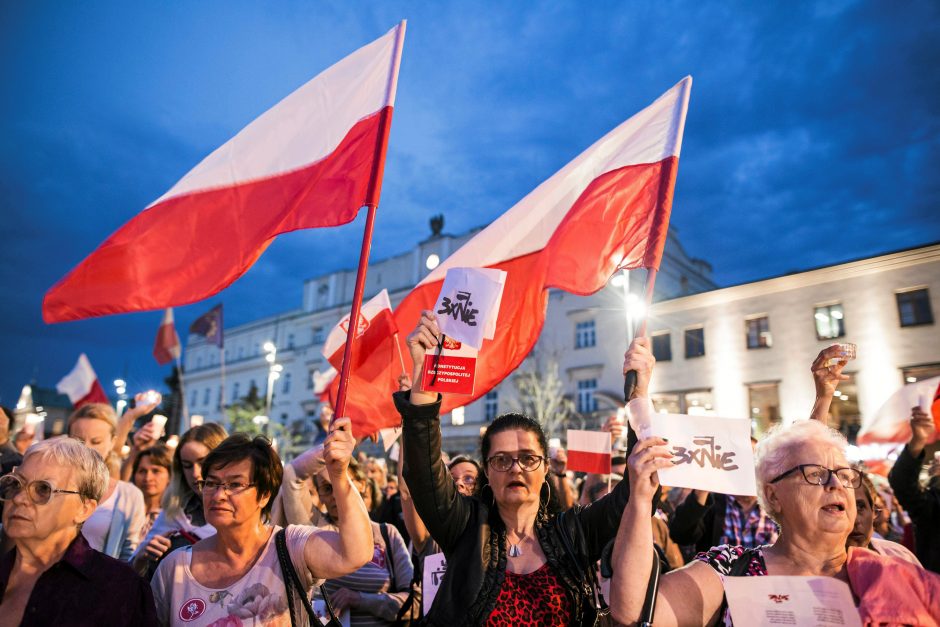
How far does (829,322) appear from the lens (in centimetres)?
2797

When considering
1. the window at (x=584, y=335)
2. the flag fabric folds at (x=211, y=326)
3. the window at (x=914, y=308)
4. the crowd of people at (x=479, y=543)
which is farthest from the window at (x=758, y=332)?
the crowd of people at (x=479, y=543)

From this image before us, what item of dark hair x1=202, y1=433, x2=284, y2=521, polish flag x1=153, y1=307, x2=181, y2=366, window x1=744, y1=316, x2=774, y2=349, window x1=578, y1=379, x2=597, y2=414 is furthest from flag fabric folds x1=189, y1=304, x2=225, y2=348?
window x1=744, y1=316, x2=774, y2=349

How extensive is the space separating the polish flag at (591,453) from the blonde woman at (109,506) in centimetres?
360

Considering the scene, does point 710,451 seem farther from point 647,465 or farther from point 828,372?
point 828,372

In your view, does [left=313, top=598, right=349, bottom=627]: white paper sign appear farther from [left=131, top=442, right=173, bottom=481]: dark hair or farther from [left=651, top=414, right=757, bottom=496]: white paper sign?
[left=651, top=414, right=757, bottom=496]: white paper sign

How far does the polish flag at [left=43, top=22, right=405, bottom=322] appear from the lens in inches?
163

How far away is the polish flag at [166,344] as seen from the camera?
1251 centimetres

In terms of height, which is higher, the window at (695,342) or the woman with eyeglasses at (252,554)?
the window at (695,342)

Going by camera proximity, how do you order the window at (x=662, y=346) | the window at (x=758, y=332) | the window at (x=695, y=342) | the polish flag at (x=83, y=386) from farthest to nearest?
the window at (x=662, y=346), the window at (x=695, y=342), the window at (x=758, y=332), the polish flag at (x=83, y=386)

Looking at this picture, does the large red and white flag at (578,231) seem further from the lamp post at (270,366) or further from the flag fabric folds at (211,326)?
the lamp post at (270,366)

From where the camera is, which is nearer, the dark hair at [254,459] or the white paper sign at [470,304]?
the dark hair at [254,459]

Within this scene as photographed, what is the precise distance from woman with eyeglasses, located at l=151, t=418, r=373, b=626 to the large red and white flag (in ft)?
4.63

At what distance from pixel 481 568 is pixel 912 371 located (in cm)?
2891

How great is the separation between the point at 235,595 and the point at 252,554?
0.22 metres
